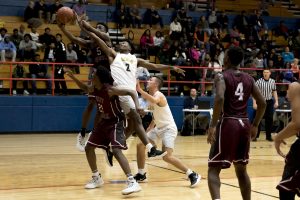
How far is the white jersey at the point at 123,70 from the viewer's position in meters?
7.61

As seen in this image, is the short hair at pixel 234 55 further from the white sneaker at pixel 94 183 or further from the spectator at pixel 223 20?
the spectator at pixel 223 20

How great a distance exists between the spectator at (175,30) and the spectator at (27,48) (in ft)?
19.5

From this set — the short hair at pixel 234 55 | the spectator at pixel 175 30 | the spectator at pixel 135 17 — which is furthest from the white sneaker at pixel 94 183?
the spectator at pixel 135 17

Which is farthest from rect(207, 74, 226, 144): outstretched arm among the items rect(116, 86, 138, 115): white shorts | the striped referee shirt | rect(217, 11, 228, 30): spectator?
rect(217, 11, 228, 30): spectator

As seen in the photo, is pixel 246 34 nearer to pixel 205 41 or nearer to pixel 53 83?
pixel 205 41

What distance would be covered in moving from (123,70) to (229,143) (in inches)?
109

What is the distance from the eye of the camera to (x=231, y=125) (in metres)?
5.37

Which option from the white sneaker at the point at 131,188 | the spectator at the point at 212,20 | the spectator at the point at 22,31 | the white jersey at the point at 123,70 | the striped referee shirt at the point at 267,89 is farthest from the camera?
the spectator at the point at 212,20

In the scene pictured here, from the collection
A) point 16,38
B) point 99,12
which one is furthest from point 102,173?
point 99,12

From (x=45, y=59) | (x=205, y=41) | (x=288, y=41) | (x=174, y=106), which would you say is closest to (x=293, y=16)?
(x=288, y=41)

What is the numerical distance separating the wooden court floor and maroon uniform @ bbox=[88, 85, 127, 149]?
72cm

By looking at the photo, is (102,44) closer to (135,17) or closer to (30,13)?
(30,13)

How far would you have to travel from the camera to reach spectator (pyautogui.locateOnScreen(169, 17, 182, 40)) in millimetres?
20172

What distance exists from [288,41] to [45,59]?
12.3 meters
